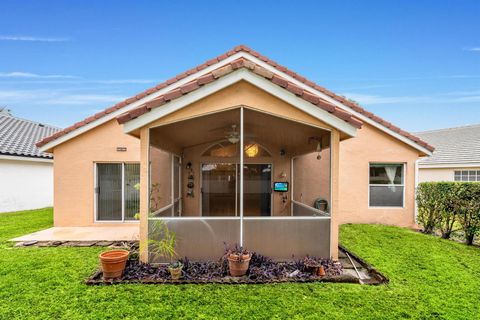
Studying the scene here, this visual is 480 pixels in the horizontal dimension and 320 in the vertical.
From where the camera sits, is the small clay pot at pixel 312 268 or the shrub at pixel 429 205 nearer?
the small clay pot at pixel 312 268

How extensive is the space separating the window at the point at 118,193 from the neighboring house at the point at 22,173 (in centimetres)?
777

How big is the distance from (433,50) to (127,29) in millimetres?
18518

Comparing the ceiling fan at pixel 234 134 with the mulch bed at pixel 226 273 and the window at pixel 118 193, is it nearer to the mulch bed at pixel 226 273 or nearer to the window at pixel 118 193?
the mulch bed at pixel 226 273

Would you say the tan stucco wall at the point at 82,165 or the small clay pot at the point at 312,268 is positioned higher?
the tan stucco wall at the point at 82,165

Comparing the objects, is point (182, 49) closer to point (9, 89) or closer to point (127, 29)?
point (127, 29)

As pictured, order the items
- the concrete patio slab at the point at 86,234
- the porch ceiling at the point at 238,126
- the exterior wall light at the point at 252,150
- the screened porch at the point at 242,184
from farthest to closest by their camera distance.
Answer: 1. the exterior wall light at the point at 252,150
2. the concrete patio slab at the point at 86,234
3. the porch ceiling at the point at 238,126
4. the screened porch at the point at 242,184

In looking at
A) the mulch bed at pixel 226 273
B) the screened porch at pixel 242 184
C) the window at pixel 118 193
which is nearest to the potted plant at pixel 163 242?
the screened porch at pixel 242 184

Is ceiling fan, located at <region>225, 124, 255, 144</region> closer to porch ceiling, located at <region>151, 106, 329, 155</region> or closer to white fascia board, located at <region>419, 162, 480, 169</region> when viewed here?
porch ceiling, located at <region>151, 106, 329, 155</region>

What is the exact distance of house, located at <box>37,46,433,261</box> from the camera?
6266 millimetres

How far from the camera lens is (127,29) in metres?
15.2

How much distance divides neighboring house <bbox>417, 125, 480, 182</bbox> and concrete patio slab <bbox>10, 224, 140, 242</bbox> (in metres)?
19.3

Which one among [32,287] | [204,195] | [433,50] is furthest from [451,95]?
[32,287]

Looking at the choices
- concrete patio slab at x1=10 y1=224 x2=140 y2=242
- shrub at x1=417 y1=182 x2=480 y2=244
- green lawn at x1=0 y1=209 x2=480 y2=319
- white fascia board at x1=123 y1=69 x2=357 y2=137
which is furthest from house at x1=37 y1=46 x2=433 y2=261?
green lawn at x1=0 y1=209 x2=480 y2=319

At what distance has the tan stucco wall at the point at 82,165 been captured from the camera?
428 inches
